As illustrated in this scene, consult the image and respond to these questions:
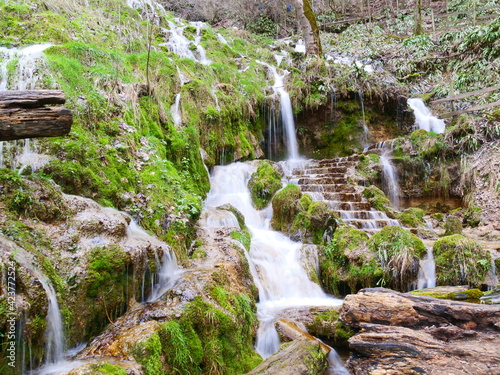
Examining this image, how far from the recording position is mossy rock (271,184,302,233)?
797cm

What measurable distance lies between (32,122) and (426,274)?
22.2 feet

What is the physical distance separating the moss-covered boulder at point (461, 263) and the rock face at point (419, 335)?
9.25 feet

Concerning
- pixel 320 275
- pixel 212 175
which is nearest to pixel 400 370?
pixel 320 275

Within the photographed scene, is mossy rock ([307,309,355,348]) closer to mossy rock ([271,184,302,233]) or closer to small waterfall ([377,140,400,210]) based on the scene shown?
mossy rock ([271,184,302,233])

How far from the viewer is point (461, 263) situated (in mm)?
5633

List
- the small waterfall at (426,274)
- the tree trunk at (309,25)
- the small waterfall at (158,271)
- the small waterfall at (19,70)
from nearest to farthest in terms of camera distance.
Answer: the small waterfall at (158,271)
the small waterfall at (19,70)
the small waterfall at (426,274)
the tree trunk at (309,25)

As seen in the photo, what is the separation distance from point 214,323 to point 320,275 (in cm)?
351

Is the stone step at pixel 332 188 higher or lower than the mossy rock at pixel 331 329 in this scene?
higher

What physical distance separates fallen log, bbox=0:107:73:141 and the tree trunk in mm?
14664

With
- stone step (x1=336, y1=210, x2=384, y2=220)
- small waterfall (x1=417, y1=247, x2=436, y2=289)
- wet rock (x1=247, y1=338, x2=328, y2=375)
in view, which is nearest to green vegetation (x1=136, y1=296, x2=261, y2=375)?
wet rock (x1=247, y1=338, x2=328, y2=375)

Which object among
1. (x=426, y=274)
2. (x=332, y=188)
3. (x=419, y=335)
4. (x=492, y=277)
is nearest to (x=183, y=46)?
(x=332, y=188)

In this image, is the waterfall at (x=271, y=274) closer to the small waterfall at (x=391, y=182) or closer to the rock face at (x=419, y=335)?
the rock face at (x=419, y=335)

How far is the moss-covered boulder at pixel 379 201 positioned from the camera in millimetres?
8461

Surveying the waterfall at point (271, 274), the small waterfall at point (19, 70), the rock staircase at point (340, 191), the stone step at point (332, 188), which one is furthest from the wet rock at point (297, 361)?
the stone step at point (332, 188)
